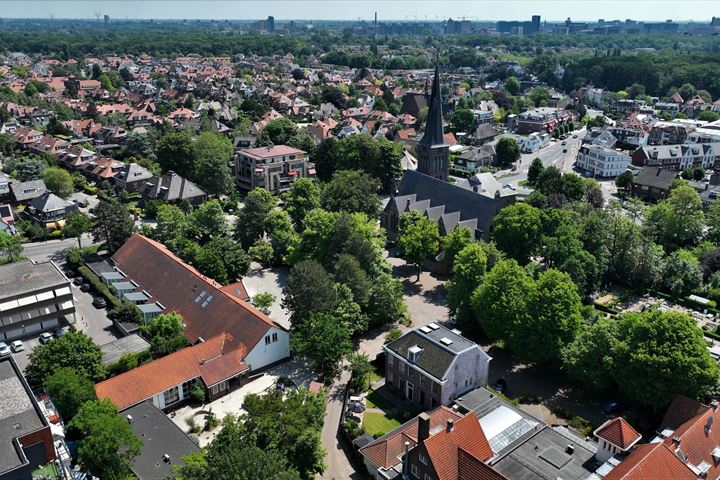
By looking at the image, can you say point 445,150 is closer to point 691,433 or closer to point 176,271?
point 176,271

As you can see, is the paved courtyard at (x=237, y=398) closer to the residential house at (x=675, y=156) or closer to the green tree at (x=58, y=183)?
the green tree at (x=58, y=183)

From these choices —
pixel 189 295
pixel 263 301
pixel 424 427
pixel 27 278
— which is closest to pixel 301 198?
pixel 263 301

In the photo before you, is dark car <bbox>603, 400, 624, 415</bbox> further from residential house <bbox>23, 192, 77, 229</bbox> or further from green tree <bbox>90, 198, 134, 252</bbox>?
residential house <bbox>23, 192, 77, 229</bbox>

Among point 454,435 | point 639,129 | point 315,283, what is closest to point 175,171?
point 315,283

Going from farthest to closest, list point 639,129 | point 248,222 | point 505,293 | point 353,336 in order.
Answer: point 639,129, point 248,222, point 353,336, point 505,293

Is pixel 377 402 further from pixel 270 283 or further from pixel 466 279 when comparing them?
pixel 270 283

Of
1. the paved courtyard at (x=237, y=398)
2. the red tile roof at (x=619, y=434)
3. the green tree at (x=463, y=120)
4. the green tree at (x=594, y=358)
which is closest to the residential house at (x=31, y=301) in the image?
the paved courtyard at (x=237, y=398)
